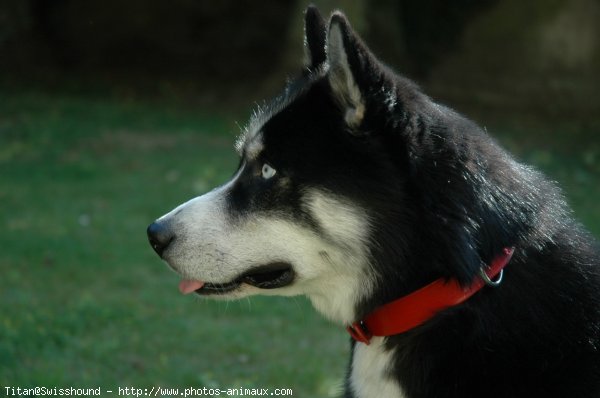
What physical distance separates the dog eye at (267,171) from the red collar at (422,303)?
629 mm

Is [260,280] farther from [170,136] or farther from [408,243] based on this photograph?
[170,136]

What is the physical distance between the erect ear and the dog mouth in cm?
85

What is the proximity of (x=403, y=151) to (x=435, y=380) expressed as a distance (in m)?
0.77

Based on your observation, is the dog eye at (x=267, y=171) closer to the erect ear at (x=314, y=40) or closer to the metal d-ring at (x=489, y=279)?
the erect ear at (x=314, y=40)

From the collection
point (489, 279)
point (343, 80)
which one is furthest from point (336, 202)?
point (489, 279)

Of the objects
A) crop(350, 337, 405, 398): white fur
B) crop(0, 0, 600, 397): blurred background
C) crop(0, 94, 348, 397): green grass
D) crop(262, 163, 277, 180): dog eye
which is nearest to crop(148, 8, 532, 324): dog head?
crop(262, 163, 277, 180): dog eye

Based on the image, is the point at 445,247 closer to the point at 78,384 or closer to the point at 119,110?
the point at 78,384

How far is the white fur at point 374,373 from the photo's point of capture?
9.97 feet

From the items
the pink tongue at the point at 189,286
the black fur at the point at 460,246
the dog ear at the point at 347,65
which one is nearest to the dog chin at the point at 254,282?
the pink tongue at the point at 189,286

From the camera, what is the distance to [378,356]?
3.09 metres

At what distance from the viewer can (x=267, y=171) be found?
10.7 feet

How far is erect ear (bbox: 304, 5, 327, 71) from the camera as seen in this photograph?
3.53 metres

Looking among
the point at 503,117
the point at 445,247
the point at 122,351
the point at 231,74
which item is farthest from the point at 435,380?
the point at 231,74

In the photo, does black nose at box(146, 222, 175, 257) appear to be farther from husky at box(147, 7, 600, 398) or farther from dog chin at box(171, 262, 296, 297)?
dog chin at box(171, 262, 296, 297)
